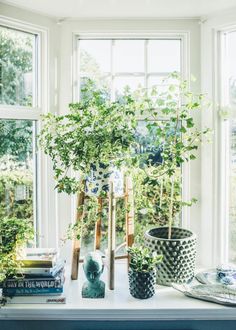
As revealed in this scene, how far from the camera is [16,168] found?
249cm

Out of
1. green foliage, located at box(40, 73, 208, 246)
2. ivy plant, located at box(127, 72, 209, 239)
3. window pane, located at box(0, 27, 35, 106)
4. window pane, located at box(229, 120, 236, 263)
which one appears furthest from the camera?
window pane, located at box(229, 120, 236, 263)

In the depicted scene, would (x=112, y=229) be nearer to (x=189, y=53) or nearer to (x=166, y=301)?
(x=166, y=301)

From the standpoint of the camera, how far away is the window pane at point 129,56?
258cm

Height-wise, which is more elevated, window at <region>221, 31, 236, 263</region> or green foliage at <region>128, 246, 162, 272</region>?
window at <region>221, 31, 236, 263</region>

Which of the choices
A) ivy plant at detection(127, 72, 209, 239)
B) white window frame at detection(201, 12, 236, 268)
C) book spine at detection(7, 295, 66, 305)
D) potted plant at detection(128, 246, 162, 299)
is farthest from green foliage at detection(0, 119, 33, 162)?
white window frame at detection(201, 12, 236, 268)

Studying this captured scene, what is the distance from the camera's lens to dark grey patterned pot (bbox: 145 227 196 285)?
2.25 meters

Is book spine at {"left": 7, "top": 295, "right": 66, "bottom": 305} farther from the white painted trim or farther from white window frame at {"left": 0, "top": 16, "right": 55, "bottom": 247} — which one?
the white painted trim

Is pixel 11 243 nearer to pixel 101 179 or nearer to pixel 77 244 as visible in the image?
pixel 77 244

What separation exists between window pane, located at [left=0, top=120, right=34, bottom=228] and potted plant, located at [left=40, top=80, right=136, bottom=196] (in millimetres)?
335

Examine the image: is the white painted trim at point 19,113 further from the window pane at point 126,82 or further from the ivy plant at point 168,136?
the ivy plant at point 168,136

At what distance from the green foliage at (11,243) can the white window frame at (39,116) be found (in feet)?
1.03

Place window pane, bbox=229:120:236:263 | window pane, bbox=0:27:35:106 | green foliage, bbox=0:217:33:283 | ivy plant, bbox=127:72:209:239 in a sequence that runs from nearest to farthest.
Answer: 1. green foliage, bbox=0:217:33:283
2. ivy plant, bbox=127:72:209:239
3. window pane, bbox=0:27:35:106
4. window pane, bbox=229:120:236:263

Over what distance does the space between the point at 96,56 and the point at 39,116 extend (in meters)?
0.52

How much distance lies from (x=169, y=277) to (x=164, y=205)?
0.49 meters
